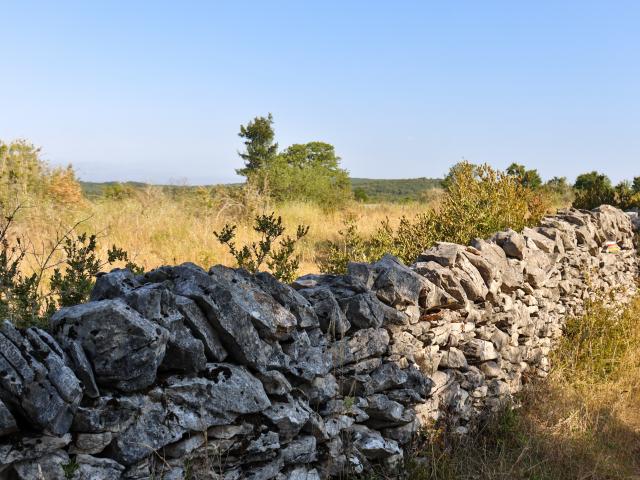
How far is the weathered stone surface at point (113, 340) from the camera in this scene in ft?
9.06

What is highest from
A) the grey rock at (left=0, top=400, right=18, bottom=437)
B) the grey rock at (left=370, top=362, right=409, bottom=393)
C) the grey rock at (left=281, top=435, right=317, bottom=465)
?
the grey rock at (left=0, top=400, right=18, bottom=437)

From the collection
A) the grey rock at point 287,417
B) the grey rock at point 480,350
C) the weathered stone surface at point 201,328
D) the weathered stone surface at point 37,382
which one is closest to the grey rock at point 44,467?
the weathered stone surface at point 37,382

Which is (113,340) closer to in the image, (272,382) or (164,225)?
(272,382)

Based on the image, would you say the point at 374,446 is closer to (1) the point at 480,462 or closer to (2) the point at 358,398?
(2) the point at 358,398

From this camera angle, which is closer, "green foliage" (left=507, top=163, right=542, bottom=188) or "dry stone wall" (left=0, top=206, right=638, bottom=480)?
"dry stone wall" (left=0, top=206, right=638, bottom=480)

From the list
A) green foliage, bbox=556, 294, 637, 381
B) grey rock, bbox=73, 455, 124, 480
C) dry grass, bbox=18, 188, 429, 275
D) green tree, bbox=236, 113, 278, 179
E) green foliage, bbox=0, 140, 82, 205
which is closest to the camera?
grey rock, bbox=73, 455, 124, 480

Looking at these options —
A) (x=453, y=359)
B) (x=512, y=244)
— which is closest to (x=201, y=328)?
(x=453, y=359)

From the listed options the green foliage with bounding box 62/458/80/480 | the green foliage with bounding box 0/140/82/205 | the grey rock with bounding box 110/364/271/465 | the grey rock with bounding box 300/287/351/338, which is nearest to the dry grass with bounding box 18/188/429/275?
the green foliage with bounding box 0/140/82/205

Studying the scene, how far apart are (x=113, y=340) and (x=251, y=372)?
3.01 ft

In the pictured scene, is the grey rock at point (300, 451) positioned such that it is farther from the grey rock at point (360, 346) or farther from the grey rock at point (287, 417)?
the grey rock at point (360, 346)

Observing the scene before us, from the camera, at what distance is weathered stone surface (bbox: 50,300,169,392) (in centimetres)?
276

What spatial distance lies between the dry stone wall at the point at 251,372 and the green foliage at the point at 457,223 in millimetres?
1813

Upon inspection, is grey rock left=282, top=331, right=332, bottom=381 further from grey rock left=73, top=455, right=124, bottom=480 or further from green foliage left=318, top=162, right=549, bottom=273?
green foliage left=318, top=162, right=549, bottom=273

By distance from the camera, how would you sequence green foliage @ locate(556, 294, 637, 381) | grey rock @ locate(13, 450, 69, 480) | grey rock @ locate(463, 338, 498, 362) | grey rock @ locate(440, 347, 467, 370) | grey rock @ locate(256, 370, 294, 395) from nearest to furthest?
grey rock @ locate(13, 450, 69, 480) → grey rock @ locate(256, 370, 294, 395) → grey rock @ locate(440, 347, 467, 370) → grey rock @ locate(463, 338, 498, 362) → green foliage @ locate(556, 294, 637, 381)
